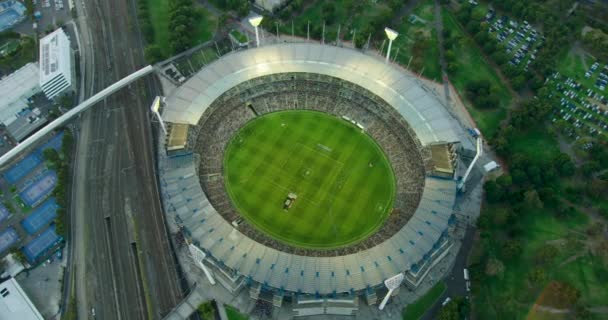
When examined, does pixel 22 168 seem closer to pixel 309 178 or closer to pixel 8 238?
pixel 8 238

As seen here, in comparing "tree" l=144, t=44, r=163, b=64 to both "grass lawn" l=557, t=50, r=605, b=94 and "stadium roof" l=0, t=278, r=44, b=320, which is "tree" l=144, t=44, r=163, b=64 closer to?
"stadium roof" l=0, t=278, r=44, b=320

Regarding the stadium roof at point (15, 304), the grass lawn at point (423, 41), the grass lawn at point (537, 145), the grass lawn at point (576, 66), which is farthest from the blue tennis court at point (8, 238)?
the grass lawn at point (576, 66)

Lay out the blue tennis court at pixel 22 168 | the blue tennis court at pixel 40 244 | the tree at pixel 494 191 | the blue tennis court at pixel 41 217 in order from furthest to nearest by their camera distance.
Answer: the blue tennis court at pixel 22 168 → the tree at pixel 494 191 → the blue tennis court at pixel 41 217 → the blue tennis court at pixel 40 244

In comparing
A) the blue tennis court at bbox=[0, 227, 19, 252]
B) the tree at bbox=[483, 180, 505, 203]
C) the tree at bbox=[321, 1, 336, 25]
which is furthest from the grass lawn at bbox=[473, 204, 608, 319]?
the blue tennis court at bbox=[0, 227, 19, 252]

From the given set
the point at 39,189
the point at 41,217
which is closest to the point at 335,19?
the point at 39,189

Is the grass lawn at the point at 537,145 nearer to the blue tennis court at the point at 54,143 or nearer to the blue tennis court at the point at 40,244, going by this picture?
the blue tennis court at the point at 40,244

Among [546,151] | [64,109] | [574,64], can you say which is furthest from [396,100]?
[64,109]

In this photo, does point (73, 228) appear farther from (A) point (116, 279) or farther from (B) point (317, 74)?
(B) point (317, 74)
